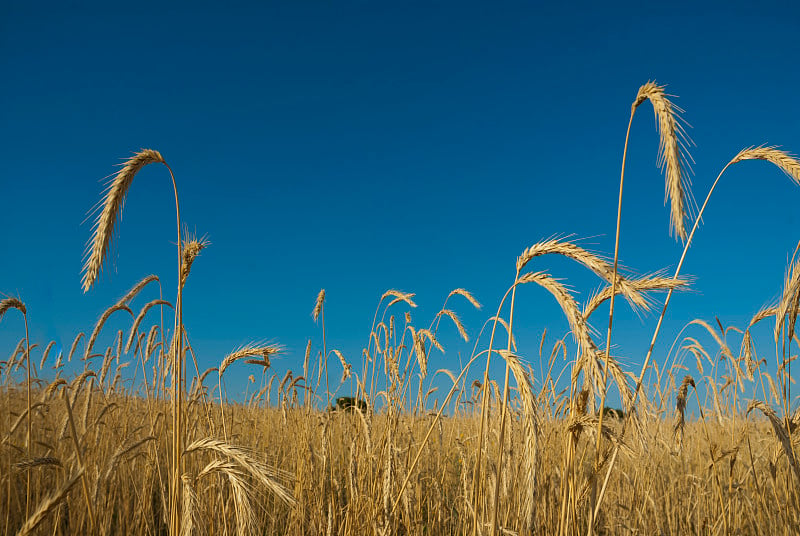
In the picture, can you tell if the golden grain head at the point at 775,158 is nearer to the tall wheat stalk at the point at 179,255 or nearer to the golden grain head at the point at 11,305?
the tall wheat stalk at the point at 179,255

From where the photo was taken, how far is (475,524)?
2.43 meters

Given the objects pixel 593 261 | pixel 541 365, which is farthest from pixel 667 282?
pixel 541 365

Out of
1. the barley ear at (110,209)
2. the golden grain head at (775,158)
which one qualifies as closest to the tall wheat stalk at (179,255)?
the barley ear at (110,209)

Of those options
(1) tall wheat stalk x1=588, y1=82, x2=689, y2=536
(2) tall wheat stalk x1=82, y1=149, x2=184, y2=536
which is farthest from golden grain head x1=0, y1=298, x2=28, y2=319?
(1) tall wheat stalk x1=588, y1=82, x2=689, y2=536

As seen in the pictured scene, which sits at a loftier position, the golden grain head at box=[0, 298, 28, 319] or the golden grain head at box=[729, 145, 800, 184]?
the golden grain head at box=[729, 145, 800, 184]

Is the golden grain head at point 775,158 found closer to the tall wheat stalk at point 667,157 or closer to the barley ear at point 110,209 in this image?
the tall wheat stalk at point 667,157

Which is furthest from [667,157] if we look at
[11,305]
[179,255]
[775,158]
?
[11,305]

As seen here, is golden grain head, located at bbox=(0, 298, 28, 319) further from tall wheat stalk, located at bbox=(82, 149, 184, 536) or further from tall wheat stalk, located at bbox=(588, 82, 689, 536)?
tall wheat stalk, located at bbox=(588, 82, 689, 536)

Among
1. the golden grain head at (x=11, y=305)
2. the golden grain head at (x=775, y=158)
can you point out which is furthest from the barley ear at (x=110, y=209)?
the golden grain head at (x=775, y=158)

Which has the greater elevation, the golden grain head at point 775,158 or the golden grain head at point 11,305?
the golden grain head at point 775,158

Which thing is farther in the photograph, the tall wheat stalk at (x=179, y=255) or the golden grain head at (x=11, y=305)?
the golden grain head at (x=11, y=305)

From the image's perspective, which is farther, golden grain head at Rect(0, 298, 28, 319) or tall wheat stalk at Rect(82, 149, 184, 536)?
golden grain head at Rect(0, 298, 28, 319)

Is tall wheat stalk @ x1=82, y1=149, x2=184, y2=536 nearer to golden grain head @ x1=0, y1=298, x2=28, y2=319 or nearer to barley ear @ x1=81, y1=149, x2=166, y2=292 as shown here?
barley ear @ x1=81, y1=149, x2=166, y2=292

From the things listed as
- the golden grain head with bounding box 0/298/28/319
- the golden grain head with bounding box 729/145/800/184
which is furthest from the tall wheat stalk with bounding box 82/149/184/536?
the golden grain head with bounding box 729/145/800/184
